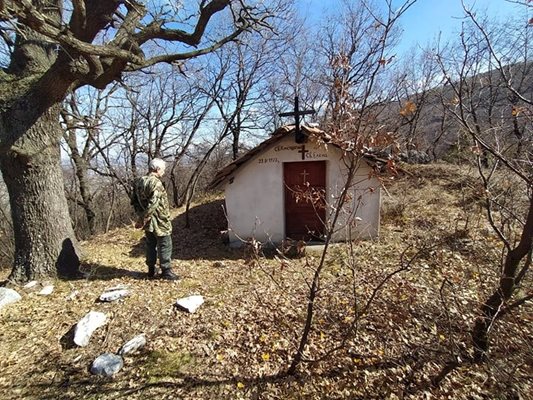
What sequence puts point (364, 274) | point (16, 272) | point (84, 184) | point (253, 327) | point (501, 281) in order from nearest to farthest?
1. point (501, 281)
2. point (253, 327)
3. point (16, 272)
4. point (364, 274)
5. point (84, 184)

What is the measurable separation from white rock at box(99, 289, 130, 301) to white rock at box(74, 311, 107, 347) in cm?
43

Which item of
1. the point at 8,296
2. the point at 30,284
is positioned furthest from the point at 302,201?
the point at 8,296

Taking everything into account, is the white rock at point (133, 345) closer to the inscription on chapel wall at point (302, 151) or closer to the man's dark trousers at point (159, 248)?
the man's dark trousers at point (159, 248)

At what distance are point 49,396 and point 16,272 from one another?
3001mm

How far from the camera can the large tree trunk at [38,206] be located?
4.56 meters

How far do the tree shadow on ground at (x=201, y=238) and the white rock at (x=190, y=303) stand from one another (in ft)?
8.82

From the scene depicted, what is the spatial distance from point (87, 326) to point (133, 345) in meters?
0.78

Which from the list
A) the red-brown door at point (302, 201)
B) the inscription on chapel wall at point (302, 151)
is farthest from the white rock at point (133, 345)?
the inscription on chapel wall at point (302, 151)

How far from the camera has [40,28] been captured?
3174mm

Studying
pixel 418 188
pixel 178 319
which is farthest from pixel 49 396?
pixel 418 188

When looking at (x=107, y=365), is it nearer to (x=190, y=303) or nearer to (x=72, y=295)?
(x=190, y=303)

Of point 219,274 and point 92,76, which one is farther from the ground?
point 92,76

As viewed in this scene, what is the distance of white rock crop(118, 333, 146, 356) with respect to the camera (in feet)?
10.4

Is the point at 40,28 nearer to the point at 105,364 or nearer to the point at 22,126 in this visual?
the point at 22,126
